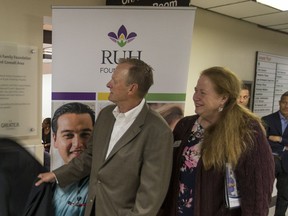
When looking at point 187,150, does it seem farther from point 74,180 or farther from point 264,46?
point 264,46

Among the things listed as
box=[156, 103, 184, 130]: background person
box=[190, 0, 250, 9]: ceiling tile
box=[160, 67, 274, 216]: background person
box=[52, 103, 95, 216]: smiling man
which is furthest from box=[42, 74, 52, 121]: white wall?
box=[160, 67, 274, 216]: background person

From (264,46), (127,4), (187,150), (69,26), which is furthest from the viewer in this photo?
(264,46)

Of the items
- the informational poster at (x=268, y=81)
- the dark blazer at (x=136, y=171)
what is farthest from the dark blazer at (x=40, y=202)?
the informational poster at (x=268, y=81)

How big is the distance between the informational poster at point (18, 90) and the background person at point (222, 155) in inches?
53.7

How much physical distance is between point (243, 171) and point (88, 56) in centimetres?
125

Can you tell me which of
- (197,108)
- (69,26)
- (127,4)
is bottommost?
(197,108)

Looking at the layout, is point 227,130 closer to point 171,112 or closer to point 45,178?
point 171,112

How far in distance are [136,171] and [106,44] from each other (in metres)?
1.00

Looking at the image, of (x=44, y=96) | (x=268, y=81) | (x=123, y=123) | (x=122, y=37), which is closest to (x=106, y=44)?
(x=122, y=37)

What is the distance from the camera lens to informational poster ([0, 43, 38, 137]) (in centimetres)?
226

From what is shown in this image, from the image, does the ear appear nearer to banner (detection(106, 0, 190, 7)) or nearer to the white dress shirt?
the white dress shirt

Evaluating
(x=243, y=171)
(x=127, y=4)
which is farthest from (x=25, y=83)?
(x=243, y=171)

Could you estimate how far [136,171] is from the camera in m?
1.47

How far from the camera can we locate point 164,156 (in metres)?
1.45
